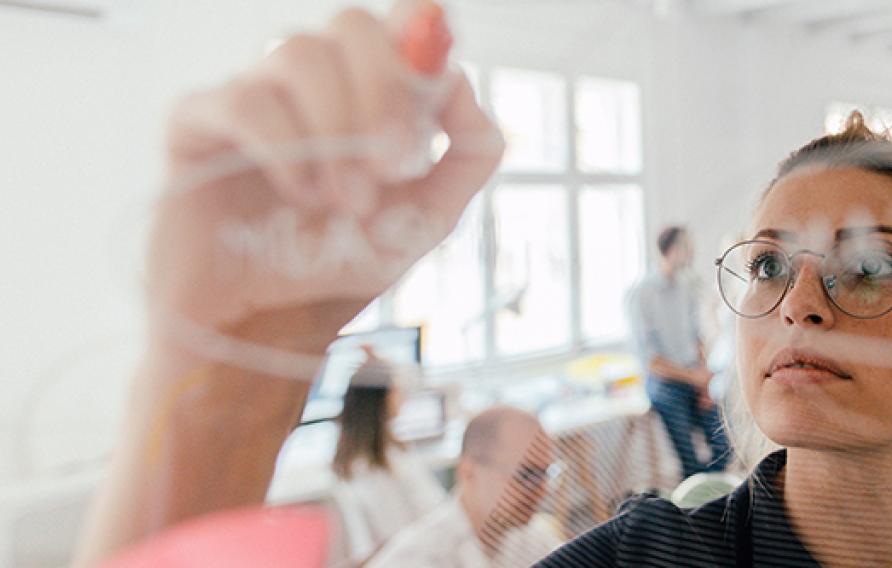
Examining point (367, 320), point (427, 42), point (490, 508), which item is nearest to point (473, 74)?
point (427, 42)

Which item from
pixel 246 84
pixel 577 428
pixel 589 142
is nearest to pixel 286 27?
pixel 246 84

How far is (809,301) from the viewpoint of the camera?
0.40m

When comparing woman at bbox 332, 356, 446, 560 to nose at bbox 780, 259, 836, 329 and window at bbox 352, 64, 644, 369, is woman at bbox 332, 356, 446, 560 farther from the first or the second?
nose at bbox 780, 259, 836, 329

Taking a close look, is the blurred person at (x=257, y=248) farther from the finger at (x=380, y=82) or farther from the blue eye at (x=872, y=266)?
the blue eye at (x=872, y=266)

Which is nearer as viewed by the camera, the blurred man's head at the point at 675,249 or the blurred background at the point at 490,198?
the blurred background at the point at 490,198

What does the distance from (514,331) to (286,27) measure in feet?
0.61

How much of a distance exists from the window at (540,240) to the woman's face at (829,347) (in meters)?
0.09

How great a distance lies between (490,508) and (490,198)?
18 centimetres

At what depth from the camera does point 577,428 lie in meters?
0.47

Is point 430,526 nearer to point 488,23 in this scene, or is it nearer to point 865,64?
point 488,23

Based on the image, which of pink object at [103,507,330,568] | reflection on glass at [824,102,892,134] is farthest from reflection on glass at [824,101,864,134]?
pink object at [103,507,330,568]

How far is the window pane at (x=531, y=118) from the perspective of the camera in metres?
0.41

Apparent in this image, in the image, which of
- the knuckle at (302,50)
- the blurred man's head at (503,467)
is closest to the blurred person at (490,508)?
the blurred man's head at (503,467)

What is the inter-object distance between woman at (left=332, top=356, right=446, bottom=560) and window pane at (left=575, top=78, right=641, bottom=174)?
0.53ft
